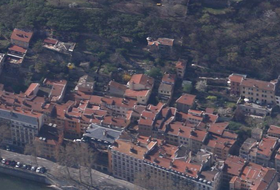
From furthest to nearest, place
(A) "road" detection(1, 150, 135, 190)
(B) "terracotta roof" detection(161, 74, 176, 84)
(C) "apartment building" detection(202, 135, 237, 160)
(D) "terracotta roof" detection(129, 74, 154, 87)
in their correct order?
1. (B) "terracotta roof" detection(161, 74, 176, 84)
2. (D) "terracotta roof" detection(129, 74, 154, 87)
3. (C) "apartment building" detection(202, 135, 237, 160)
4. (A) "road" detection(1, 150, 135, 190)

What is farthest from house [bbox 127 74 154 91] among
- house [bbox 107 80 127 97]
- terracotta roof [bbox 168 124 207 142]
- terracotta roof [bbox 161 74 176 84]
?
terracotta roof [bbox 168 124 207 142]

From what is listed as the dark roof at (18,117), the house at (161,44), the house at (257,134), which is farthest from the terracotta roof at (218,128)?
the dark roof at (18,117)

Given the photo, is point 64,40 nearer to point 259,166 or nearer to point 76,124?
point 76,124

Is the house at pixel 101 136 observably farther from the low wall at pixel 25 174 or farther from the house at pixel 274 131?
the house at pixel 274 131

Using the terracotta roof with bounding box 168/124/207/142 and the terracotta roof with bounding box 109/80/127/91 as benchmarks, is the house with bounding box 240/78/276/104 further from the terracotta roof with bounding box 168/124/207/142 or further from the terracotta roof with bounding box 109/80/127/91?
the terracotta roof with bounding box 109/80/127/91

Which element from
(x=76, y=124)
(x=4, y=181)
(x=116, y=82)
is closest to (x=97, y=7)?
(x=116, y=82)

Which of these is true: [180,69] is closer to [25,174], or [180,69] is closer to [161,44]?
[161,44]
